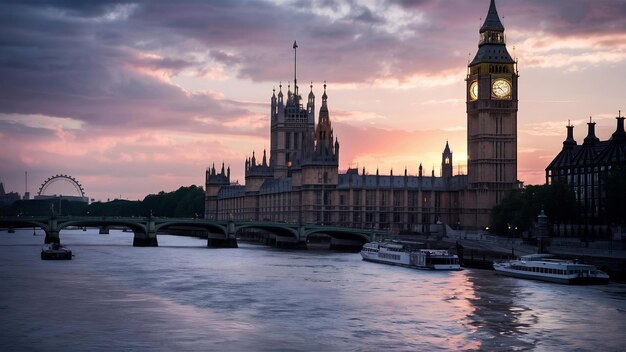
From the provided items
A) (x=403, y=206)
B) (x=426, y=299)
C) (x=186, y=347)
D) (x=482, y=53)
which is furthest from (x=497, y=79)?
(x=186, y=347)

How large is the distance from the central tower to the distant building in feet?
27.4

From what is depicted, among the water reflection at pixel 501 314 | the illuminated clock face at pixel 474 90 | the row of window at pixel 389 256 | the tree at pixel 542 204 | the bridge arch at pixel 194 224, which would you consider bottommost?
the water reflection at pixel 501 314

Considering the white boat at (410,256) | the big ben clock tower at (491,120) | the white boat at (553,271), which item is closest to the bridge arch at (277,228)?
the white boat at (410,256)

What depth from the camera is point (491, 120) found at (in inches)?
6038

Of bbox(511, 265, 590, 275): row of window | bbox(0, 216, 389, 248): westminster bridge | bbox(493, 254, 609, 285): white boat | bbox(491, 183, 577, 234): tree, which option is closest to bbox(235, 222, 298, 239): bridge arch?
bbox(0, 216, 389, 248): westminster bridge

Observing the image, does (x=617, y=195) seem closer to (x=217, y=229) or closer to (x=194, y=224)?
(x=194, y=224)

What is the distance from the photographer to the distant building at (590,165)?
456 feet

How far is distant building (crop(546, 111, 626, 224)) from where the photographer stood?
→ 139 metres

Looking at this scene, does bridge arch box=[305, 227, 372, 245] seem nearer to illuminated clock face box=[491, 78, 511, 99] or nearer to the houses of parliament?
the houses of parliament

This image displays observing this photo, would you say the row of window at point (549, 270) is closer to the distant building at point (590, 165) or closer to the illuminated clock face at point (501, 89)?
the distant building at point (590, 165)

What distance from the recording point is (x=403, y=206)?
170 metres

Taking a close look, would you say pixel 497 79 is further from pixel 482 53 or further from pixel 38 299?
pixel 38 299

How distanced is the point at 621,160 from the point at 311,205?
57.5 meters

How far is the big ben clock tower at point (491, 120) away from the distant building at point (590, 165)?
8364 millimetres
